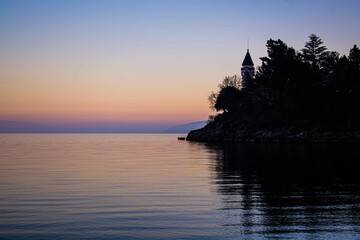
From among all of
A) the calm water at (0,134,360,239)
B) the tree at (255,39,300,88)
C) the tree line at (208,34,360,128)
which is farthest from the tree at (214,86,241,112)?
the calm water at (0,134,360,239)

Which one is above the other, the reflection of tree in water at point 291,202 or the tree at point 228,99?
the tree at point 228,99

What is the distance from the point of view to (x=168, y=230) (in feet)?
47.3

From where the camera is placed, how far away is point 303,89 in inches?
4257

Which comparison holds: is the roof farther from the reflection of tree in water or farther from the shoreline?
the reflection of tree in water

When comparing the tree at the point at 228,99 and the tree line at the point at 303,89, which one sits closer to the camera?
the tree line at the point at 303,89

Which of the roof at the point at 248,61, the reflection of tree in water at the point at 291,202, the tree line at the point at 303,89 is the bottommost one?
the reflection of tree in water at the point at 291,202

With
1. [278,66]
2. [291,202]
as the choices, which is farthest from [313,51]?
[291,202]

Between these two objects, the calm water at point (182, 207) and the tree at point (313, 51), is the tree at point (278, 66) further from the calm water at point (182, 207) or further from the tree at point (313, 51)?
the calm water at point (182, 207)

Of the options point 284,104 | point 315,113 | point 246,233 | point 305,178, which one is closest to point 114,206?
point 246,233

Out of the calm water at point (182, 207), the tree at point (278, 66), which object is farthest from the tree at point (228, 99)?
the calm water at point (182, 207)

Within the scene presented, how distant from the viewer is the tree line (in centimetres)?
9712

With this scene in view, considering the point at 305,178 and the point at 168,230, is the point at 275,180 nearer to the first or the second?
the point at 305,178

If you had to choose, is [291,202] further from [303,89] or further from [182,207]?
[303,89]

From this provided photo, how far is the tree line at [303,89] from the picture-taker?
9712 centimetres
